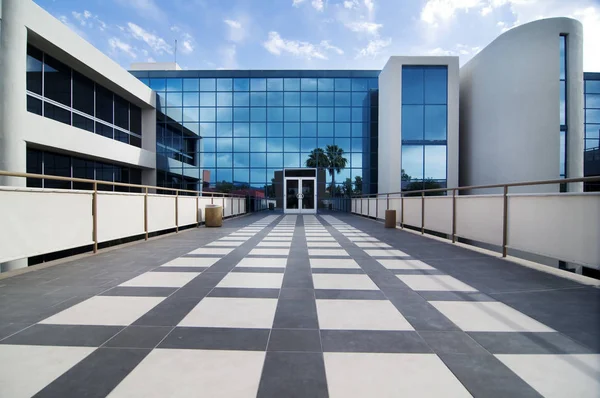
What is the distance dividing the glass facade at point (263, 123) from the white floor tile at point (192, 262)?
19169mm

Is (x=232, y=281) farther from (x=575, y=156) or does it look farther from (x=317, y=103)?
(x=317, y=103)

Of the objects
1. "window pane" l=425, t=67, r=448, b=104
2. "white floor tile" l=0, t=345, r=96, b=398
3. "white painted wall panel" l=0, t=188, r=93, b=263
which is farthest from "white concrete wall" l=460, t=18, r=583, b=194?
"white floor tile" l=0, t=345, r=96, b=398

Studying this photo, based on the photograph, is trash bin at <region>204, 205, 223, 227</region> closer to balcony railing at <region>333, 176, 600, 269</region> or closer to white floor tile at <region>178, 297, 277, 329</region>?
balcony railing at <region>333, 176, 600, 269</region>

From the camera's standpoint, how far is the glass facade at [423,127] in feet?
66.7

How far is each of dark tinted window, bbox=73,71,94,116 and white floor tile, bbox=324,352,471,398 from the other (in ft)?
63.3

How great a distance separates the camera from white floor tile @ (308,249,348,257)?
228 inches

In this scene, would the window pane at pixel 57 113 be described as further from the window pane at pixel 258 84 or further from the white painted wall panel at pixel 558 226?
the white painted wall panel at pixel 558 226

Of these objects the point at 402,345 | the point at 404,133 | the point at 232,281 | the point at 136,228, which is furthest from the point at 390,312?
the point at 404,133

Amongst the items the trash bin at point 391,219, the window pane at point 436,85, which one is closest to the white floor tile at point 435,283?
the trash bin at point 391,219

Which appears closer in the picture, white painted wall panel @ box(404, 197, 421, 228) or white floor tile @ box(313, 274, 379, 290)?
white floor tile @ box(313, 274, 379, 290)

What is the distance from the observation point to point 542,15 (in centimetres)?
1677

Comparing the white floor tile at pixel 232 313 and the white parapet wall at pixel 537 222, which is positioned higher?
the white parapet wall at pixel 537 222

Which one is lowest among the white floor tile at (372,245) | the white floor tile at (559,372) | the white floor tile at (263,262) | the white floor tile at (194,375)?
the white floor tile at (372,245)

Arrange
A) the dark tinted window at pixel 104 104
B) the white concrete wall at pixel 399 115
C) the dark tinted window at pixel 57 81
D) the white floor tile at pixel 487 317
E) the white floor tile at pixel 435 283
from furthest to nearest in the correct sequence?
the white concrete wall at pixel 399 115, the dark tinted window at pixel 104 104, the dark tinted window at pixel 57 81, the white floor tile at pixel 435 283, the white floor tile at pixel 487 317
